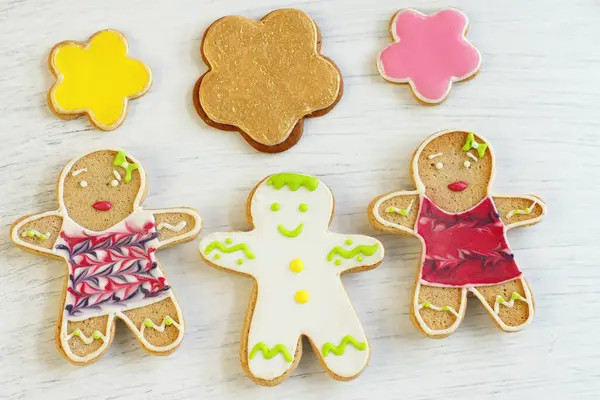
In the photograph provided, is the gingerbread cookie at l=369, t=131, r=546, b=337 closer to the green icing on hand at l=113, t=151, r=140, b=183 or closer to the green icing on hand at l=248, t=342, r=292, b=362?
the green icing on hand at l=248, t=342, r=292, b=362

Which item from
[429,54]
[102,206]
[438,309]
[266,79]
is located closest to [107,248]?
[102,206]

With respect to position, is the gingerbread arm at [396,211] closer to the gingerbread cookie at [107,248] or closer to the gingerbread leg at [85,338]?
the gingerbread cookie at [107,248]

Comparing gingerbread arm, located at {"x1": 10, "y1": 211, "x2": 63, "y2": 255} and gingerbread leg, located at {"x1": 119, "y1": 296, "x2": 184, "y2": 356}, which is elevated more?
gingerbread arm, located at {"x1": 10, "y1": 211, "x2": 63, "y2": 255}

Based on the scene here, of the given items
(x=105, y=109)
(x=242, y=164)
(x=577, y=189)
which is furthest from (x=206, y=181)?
(x=577, y=189)

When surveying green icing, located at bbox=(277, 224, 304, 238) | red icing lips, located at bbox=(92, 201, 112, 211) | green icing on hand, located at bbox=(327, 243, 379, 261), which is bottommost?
green icing on hand, located at bbox=(327, 243, 379, 261)

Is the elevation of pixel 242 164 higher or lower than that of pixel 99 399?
higher

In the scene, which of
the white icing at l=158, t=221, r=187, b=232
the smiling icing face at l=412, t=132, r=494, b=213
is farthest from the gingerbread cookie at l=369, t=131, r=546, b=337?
the white icing at l=158, t=221, r=187, b=232

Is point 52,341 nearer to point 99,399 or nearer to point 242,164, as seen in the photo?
point 99,399

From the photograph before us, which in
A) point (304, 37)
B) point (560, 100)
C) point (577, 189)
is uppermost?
point (304, 37)

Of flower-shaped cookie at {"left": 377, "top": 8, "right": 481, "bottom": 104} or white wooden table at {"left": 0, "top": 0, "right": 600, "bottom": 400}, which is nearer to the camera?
white wooden table at {"left": 0, "top": 0, "right": 600, "bottom": 400}
